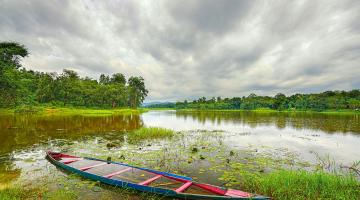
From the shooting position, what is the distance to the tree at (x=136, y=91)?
110238 millimetres

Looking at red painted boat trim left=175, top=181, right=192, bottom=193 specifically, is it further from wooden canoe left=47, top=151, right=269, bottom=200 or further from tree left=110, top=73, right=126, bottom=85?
tree left=110, top=73, right=126, bottom=85

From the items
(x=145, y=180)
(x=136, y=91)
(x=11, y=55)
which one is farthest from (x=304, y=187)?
(x=136, y=91)

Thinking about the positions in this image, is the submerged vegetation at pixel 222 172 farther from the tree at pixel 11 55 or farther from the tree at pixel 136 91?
the tree at pixel 136 91

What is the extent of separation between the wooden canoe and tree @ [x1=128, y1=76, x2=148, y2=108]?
323 ft

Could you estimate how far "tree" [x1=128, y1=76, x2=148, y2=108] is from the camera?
11024 cm

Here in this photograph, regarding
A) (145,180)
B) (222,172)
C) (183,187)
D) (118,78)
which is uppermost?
(118,78)

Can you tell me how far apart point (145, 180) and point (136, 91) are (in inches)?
4241

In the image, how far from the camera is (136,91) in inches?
4464

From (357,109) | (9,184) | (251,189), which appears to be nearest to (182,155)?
(251,189)

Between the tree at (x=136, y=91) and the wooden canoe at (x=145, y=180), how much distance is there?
323 ft

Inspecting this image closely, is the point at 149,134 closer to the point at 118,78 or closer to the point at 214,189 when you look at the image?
the point at 214,189

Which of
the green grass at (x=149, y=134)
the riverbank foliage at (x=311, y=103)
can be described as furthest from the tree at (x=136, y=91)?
the green grass at (x=149, y=134)

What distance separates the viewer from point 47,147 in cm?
1672

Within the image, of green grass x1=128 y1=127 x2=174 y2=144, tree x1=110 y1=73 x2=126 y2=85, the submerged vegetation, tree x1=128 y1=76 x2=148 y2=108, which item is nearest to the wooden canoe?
the submerged vegetation
